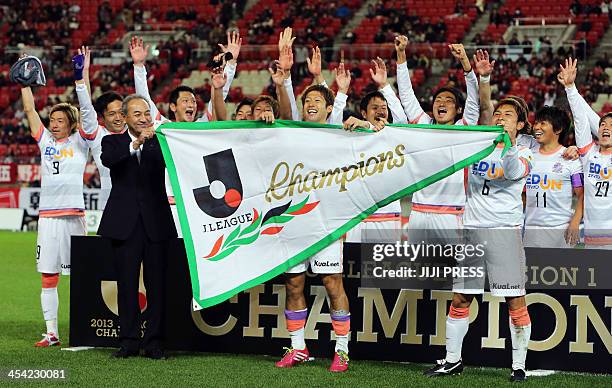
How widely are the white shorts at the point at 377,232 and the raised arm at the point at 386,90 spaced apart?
3.47 ft

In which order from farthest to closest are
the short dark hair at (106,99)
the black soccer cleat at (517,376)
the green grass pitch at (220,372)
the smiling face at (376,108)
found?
the smiling face at (376,108) < the short dark hair at (106,99) < the black soccer cleat at (517,376) < the green grass pitch at (220,372)

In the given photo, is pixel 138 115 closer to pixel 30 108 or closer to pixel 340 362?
pixel 30 108

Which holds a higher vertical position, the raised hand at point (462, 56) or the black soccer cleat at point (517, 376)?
the raised hand at point (462, 56)

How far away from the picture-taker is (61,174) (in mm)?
9008

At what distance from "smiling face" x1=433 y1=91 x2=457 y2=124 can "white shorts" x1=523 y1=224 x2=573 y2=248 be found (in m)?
1.41

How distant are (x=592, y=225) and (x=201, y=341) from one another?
11.8ft

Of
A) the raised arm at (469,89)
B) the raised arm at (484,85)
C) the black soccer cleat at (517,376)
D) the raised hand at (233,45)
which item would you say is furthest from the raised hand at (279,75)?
the black soccer cleat at (517,376)

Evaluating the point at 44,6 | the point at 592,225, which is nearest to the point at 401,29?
the point at 44,6

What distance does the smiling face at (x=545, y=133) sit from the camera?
870cm

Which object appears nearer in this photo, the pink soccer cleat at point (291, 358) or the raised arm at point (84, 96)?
the pink soccer cleat at point (291, 358)

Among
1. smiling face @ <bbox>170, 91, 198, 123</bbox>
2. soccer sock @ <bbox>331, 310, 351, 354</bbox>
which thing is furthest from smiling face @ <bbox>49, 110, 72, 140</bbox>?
soccer sock @ <bbox>331, 310, 351, 354</bbox>

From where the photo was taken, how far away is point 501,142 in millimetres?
7332

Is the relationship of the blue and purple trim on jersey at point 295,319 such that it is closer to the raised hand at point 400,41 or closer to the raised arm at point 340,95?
the raised arm at point 340,95

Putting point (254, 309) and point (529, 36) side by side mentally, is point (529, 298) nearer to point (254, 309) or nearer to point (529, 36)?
point (254, 309)
